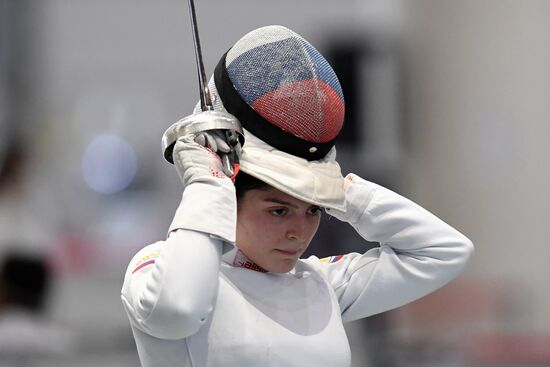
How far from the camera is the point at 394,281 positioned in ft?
4.89

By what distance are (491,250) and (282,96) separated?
3884mm

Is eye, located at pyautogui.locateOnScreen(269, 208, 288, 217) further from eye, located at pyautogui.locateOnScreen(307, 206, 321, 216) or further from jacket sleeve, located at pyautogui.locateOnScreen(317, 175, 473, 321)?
jacket sleeve, located at pyautogui.locateOnScreen(317, 175, 473, 321)

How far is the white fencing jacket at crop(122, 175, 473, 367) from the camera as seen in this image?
124cm

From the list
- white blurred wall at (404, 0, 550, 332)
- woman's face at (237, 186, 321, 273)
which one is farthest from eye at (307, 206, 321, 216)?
white blurred wall at (404, 0, 550, 332)

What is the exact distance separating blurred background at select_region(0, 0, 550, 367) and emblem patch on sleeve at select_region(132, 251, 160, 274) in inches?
73.0

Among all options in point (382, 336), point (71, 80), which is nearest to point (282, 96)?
point (382, 336)

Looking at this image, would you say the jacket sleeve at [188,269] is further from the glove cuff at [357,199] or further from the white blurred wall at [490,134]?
the white blurred wall at [490,134]

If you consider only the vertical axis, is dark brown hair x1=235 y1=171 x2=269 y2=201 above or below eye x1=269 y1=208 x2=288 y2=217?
above

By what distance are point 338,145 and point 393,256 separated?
4.08 metres

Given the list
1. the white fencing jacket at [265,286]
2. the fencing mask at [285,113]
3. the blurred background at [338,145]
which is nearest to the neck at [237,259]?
the white fencing jacket at [265,286]

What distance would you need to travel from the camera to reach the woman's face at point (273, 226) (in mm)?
1352

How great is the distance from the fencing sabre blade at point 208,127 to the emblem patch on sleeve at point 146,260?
0.12 meters

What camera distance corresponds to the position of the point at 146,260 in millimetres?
1344

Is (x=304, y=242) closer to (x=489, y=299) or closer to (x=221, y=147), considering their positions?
(x=221, y=147)
